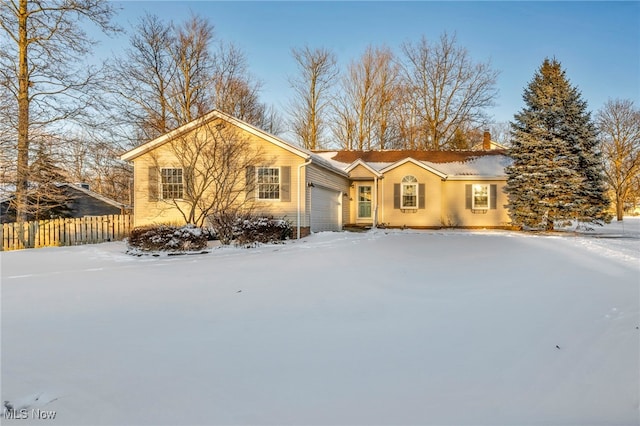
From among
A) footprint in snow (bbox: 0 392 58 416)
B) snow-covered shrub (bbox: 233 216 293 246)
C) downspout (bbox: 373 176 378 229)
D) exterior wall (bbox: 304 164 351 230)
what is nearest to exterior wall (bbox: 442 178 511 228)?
downspout (bbox: 373 176 378 229)

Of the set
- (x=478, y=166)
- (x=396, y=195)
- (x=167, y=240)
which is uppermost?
(x=478, y=166)

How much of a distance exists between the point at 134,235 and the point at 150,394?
343 inches

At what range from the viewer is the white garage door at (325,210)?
47.7ft

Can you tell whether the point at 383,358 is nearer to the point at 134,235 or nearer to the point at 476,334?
the point at 476,334

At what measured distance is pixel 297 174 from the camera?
44.1 ft

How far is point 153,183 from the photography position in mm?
13898

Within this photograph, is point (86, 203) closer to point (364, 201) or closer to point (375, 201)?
point (364, 201)

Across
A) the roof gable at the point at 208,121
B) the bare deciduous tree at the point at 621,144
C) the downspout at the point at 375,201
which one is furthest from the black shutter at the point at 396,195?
the bare deciduous tree at the point at 621,144

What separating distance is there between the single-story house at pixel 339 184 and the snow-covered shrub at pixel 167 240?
3.15m

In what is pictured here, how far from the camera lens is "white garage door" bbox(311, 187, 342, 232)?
1455 centimetres

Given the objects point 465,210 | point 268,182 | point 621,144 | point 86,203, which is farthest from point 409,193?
point 621,144

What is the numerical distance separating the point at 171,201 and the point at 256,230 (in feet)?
15.6

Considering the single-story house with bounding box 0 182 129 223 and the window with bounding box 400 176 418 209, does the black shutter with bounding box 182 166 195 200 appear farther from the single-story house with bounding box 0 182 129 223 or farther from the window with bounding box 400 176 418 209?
the window with bounding box 400 176 418 209

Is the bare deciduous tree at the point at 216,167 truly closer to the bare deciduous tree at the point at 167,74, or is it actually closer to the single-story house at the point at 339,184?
the single-story house at the point at 339,184
